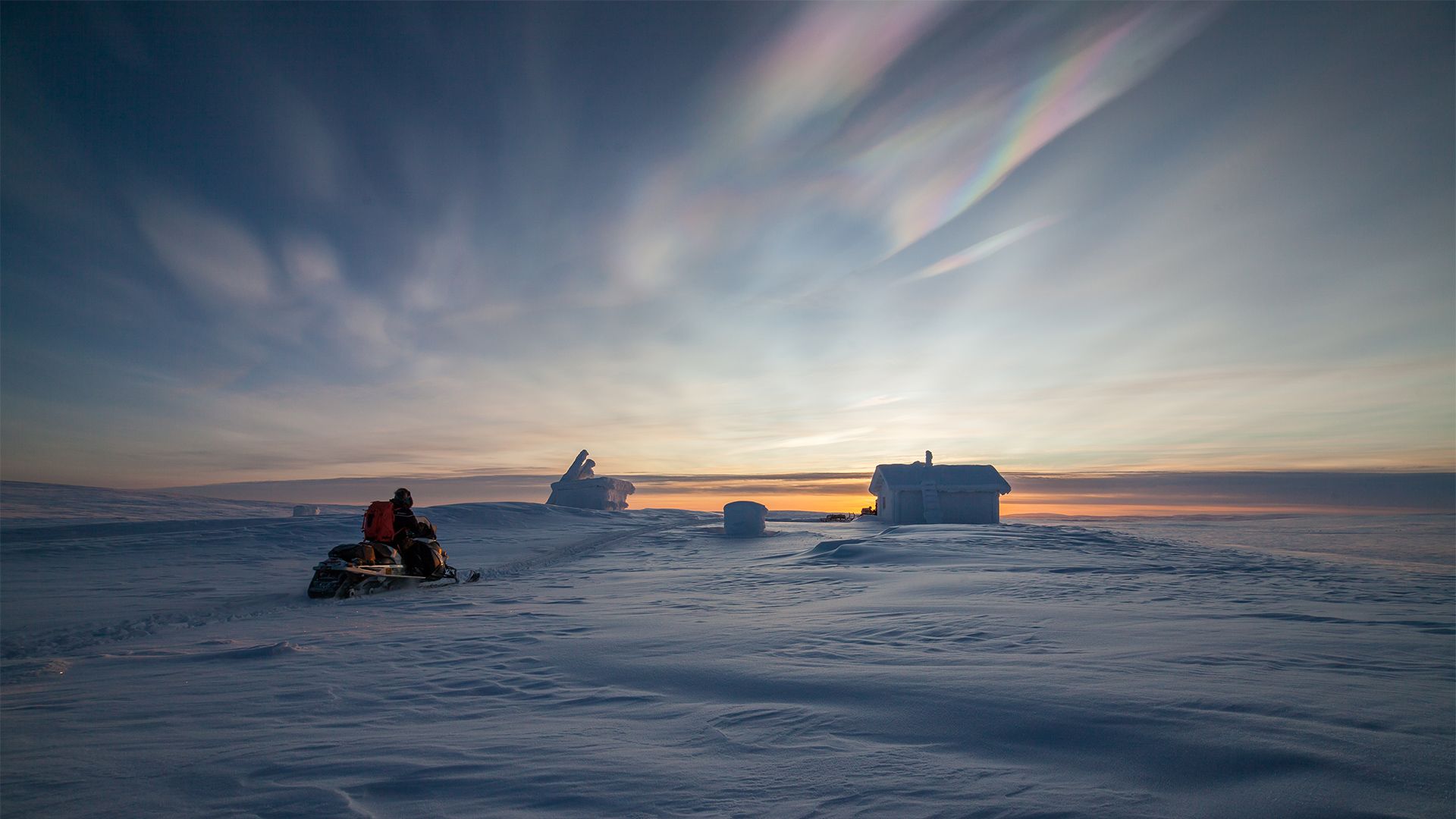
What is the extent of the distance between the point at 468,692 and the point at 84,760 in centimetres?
254

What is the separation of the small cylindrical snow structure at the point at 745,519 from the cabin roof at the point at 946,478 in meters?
10.3

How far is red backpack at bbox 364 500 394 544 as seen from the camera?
14.7m

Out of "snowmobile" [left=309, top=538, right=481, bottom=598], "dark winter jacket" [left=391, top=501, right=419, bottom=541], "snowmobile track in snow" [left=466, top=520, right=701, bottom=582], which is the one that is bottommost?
"snowmobile track in snow" [left=466, top=520, right=701, bottom=582]

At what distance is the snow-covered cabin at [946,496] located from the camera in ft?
123

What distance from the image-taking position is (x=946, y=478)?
38.4 m

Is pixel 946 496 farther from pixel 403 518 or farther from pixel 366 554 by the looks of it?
pixel 366 554

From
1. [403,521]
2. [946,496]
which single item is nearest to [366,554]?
[403,521]

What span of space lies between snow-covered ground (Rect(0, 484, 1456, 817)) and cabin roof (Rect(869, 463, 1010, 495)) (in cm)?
2448

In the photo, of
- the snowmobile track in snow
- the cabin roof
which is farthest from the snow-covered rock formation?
the cabin roof

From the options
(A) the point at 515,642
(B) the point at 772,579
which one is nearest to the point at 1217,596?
(B) the point at 772,579

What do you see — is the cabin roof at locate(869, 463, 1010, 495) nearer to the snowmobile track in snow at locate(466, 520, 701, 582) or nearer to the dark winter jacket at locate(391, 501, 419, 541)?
the snowmobile track in snow at locate(466, 520, 701, 582)

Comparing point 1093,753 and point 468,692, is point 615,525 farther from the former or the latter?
point 1093,753

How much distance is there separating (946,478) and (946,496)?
1286mm

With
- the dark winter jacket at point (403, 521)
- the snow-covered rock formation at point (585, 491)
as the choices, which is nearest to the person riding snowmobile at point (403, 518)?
the dark winter jacket at point (403, 521)
